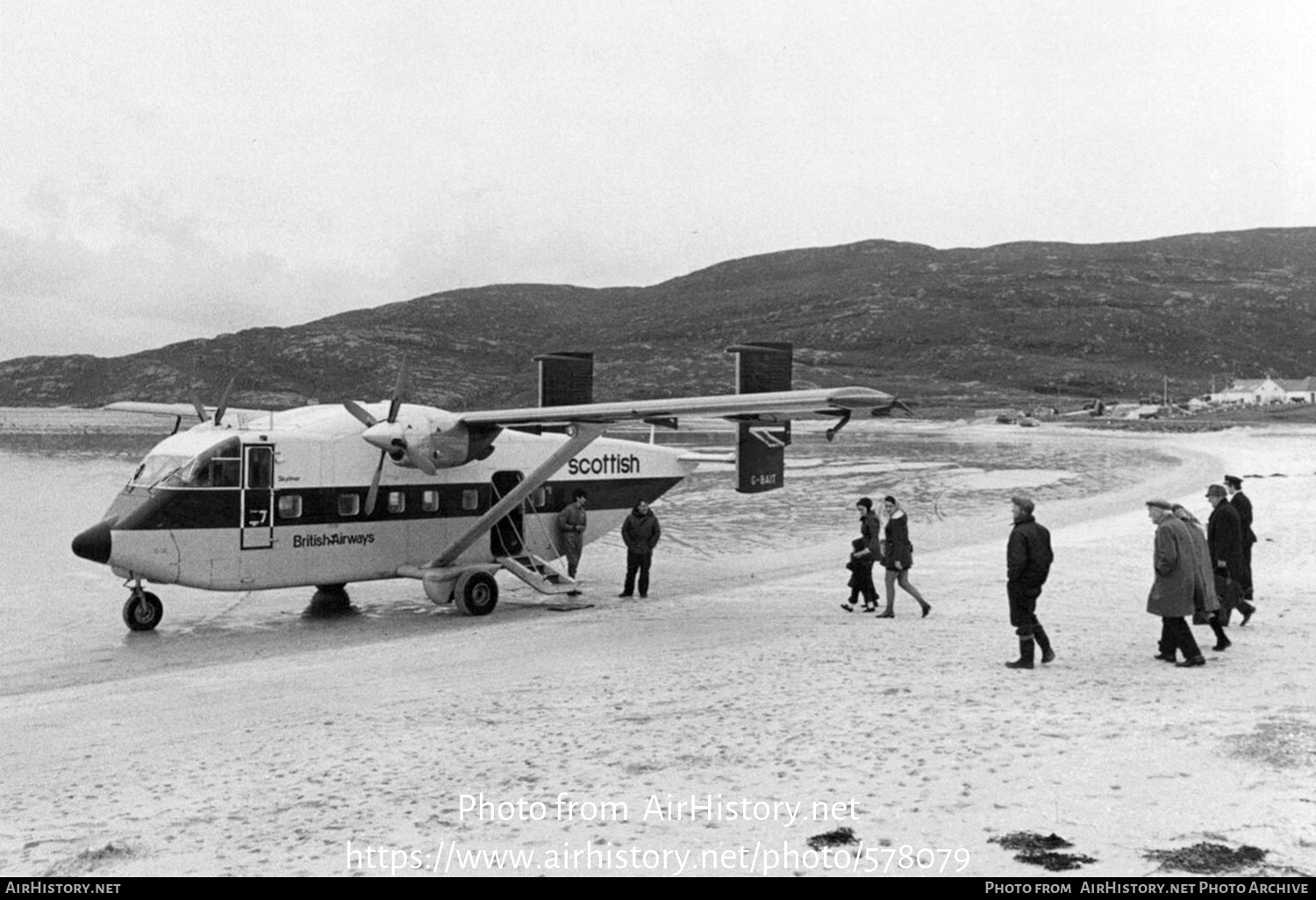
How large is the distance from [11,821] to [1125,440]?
73.7m

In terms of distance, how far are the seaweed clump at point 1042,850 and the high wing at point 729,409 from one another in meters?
6.61

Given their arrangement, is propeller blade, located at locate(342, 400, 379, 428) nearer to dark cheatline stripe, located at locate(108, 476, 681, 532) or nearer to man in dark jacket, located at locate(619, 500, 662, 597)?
dark cheatline stripe, located at locate(108, 476, 681, 532)

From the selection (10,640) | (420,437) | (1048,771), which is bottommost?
(10,640)

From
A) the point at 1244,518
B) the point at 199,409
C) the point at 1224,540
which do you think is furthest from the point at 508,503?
the point at 1244,518

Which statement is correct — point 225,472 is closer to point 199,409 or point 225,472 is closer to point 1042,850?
point 199,409

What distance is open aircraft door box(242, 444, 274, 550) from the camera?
51.5ft

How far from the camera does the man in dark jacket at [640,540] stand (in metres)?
17.8

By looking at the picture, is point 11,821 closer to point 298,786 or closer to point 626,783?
point 298,786

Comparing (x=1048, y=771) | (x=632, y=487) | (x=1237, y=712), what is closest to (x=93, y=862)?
(x=1048, y=771)

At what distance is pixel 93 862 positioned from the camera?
640cm

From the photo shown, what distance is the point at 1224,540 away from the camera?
1235cm

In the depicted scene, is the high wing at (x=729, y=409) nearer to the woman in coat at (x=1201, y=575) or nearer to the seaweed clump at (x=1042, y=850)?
the woman in coat at (x=1201, y=575)

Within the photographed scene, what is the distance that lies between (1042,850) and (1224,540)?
7.73m

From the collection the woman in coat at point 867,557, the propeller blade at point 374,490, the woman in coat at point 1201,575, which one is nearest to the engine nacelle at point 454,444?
the propeller blade at point 374,490
